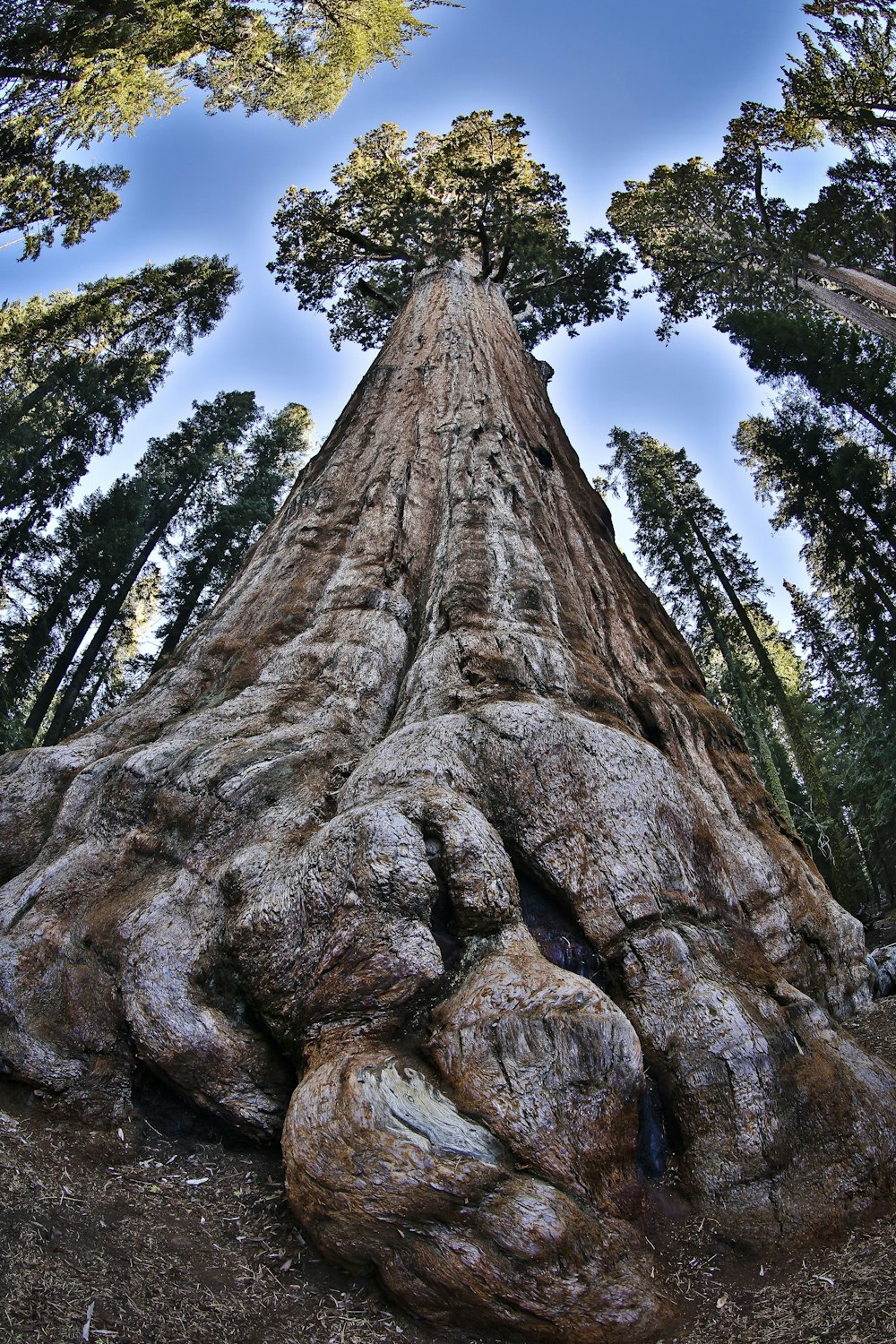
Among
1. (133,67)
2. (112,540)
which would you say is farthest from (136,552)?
(133,67)

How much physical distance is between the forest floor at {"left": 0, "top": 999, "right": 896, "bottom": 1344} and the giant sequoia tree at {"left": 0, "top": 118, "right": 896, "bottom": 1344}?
0.16 m

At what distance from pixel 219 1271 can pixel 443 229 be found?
14.4 metres

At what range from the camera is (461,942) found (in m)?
3.74

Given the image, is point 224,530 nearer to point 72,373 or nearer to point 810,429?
point 72,373

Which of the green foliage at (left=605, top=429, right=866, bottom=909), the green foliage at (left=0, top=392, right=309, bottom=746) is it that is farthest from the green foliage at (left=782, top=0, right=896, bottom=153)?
the green foliage at (left=0, top=392, right=309, bottom=746)

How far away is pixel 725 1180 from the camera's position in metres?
3.24

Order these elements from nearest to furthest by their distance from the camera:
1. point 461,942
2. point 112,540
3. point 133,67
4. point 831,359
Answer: point 461,942, point 133,67, point 831,359, point 112,540

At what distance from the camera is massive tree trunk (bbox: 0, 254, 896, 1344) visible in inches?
115

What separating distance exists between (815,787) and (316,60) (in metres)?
17.1

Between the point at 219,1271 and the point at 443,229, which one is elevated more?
the point at 443,229

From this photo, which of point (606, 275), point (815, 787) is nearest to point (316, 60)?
point (606, 275)

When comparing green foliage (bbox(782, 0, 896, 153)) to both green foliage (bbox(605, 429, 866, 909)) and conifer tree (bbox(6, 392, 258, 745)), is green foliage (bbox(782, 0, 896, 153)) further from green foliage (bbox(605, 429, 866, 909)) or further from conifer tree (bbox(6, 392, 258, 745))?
conifer tree (bbox(6, 392, 258, 745))

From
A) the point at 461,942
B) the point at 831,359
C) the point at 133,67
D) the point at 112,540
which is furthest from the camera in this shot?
the point at 112,540

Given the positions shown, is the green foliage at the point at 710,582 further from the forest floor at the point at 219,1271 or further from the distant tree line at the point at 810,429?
the forest floor at the point at 219,1271
